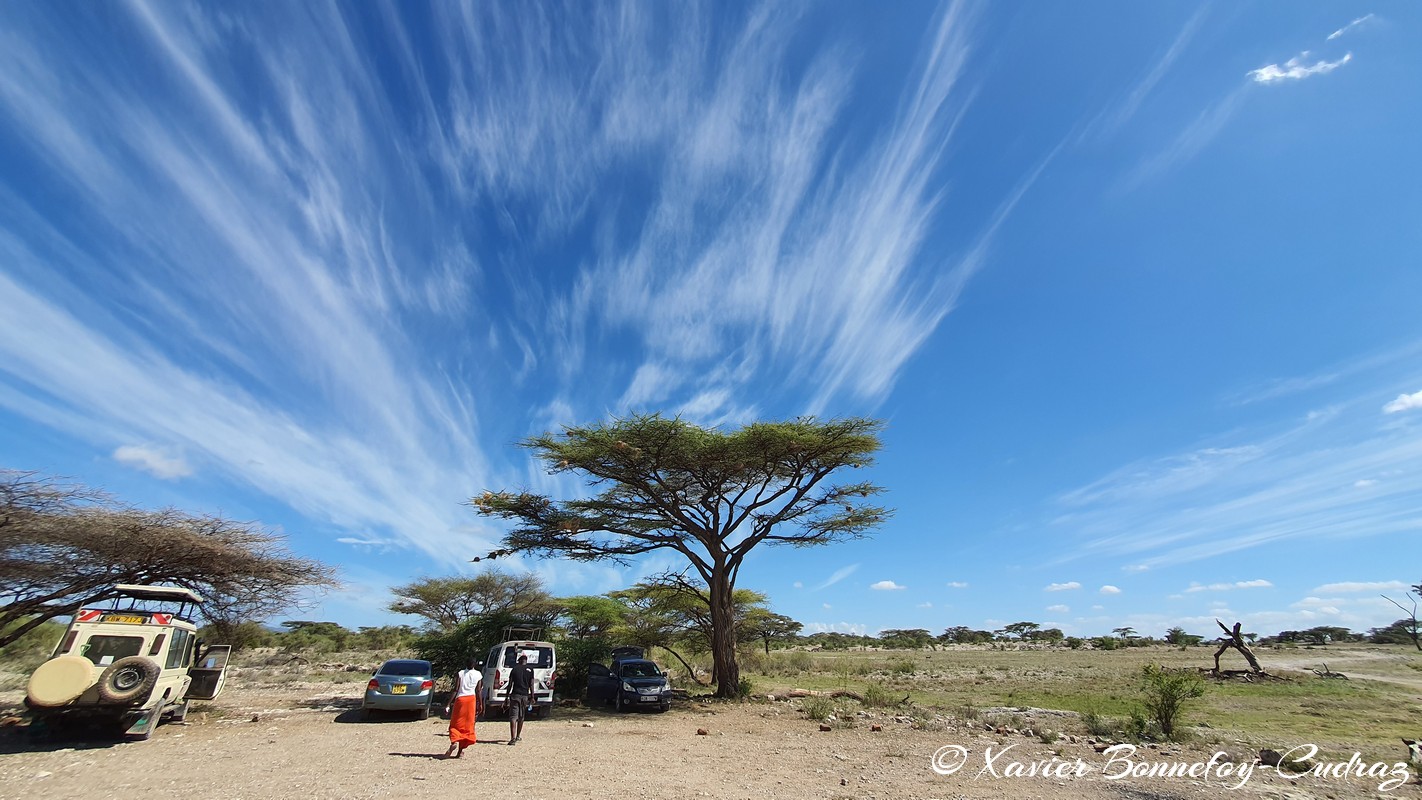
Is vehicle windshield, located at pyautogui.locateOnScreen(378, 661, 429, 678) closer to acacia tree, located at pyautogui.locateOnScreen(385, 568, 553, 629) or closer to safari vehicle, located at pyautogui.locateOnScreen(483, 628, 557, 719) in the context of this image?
safari vehicle, located at pyautogui.locateOnScreen(483, 628, 557, 719)

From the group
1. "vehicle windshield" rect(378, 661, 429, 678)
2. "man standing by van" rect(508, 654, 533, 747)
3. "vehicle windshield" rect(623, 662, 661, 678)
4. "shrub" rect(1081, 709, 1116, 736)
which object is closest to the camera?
"man standing by van" rect(508, 654, 533, 747)

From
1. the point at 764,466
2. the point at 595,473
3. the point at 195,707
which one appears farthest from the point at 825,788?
the point at 195,707

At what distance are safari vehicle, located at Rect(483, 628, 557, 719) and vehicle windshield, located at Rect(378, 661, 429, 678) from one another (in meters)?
1.54

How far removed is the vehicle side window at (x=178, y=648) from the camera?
1170 centimetres

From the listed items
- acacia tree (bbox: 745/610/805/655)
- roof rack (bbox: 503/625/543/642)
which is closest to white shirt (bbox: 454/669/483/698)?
roof rack (bbox: 503/625/543/642)

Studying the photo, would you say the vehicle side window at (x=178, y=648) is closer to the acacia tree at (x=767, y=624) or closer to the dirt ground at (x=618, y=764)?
the dirt ground at (x=618, y=764)

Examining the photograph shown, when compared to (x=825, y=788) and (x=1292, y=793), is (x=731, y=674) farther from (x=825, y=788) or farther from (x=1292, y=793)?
(x=1292, y=793)

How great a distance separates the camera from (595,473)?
2014 cm

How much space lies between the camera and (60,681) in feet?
31.8

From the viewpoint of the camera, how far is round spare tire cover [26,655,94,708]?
31.4 ft

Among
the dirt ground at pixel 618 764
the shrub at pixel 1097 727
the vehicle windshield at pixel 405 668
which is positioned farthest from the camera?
the vehicle windshield at pixel 405 668

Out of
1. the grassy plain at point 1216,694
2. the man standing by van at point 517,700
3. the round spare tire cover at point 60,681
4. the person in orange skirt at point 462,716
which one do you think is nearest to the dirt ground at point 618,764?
the person in orange skirt at point 462,716

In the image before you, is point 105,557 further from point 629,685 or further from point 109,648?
point 629,685

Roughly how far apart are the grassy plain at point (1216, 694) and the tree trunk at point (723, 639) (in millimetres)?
2318
